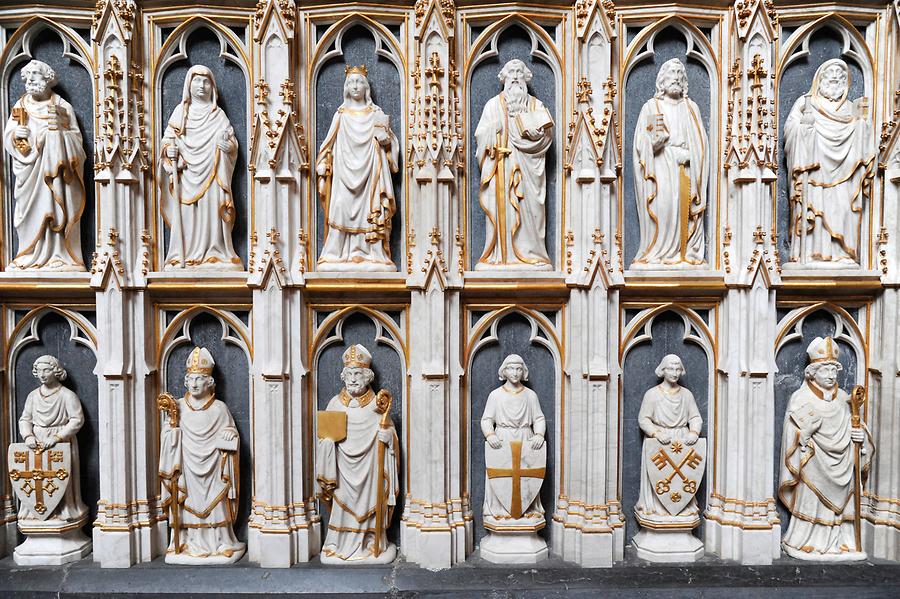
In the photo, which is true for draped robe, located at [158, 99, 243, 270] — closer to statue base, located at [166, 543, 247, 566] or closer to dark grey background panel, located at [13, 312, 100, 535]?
dark grey background panel, located at [13, 312, 100, 535]

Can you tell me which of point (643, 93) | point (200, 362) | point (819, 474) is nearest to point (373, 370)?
point (200, 362)

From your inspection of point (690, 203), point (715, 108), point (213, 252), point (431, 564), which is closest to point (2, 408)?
point (213, 252)

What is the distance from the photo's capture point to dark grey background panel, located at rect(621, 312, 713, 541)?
8305 mm

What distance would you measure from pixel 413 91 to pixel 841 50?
5.39 m

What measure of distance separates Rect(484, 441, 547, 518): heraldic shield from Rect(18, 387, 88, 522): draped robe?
5.06 m

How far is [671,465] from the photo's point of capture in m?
7.95

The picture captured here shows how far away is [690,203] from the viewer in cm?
802

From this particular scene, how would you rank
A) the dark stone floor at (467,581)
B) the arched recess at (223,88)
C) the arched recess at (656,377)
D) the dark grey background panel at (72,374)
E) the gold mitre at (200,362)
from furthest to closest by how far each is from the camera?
the dark grey background panel at (72,374) → the arched recess at (656,377) → the arched recess at (223,88) → the gold mitre at (200,362) → the dark stone floor at (467,581)

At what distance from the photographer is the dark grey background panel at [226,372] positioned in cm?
829

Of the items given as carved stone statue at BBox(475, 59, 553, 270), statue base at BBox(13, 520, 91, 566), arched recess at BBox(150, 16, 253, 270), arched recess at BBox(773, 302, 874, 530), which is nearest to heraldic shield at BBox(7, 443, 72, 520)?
statue base at BBox(13, 520, 91, 566)

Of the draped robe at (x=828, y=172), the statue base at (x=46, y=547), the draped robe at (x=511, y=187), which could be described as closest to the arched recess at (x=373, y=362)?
the draped robe at (x=511, y=187)

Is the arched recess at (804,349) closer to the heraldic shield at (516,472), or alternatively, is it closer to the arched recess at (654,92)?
the arched recess at (654,92)

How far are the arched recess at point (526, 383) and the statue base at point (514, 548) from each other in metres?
0.24

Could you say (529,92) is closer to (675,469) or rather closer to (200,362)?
(675,469)
